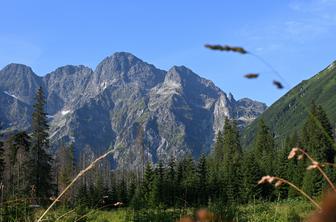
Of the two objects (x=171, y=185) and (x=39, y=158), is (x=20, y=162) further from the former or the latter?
(x=171, y=185)

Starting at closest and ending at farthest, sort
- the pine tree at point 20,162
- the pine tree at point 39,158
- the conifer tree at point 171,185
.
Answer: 1. the pine tree at point 20,162
2. the pine tree at point 39,158
3. the conifer tree at point 171,185

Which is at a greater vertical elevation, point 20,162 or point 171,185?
point 20,162

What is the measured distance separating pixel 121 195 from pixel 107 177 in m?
92.6

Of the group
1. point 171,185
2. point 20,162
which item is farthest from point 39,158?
point 171,185

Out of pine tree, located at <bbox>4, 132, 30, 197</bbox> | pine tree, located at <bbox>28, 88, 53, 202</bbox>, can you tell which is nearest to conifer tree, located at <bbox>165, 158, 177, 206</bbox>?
pine tree, located at <bbox>28, 88, 53, 202</bbox>

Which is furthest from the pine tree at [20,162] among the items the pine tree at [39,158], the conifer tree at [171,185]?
the conifer tree at [171,185]

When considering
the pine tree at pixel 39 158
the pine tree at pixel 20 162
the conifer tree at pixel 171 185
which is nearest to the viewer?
the pine tree at pixel 20 162

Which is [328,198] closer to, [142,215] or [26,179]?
[142,215]

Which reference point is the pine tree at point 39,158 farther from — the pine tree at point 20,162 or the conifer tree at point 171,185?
the conifer tree at point 171,185

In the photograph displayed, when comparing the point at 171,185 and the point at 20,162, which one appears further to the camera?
the point at 171,185

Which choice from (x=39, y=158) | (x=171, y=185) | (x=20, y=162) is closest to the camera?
(x=39, y=158)

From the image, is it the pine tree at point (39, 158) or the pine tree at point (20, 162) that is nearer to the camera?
the pine tree at point (20, 162)

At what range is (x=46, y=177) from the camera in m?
63.0

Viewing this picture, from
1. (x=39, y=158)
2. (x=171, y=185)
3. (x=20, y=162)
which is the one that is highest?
(x=20, y=162)
